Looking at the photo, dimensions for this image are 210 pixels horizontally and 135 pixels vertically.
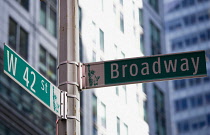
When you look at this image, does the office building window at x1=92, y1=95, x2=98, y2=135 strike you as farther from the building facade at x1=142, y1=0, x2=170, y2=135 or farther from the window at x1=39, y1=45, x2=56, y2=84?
the building facade at x1=142, y1=0, x2=170, y2=135

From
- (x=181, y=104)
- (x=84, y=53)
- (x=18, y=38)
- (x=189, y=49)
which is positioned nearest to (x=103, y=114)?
(x=84, y=53)

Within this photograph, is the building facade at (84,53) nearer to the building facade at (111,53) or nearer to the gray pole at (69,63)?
the building facade at (111,53)

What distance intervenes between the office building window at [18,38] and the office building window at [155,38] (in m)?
21.0

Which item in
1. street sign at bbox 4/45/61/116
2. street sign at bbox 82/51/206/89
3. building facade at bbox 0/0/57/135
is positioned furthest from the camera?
building facade at bbox 0/0/57/135

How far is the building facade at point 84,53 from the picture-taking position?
2984cm

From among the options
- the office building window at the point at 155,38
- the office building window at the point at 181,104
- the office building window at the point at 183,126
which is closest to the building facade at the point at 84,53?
the office building window at the point at 155,38

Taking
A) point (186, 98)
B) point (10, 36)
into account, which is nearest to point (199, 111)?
point (186, 98)

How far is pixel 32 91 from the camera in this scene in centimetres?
732

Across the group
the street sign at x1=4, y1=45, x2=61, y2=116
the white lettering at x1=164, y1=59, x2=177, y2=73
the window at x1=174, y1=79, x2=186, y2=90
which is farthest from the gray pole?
the window at x1=174, y1=79, x2=186, y2=90

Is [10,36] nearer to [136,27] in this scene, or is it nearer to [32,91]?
[136,27]

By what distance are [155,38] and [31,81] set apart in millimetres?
45013

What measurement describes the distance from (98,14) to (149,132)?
37.0ft

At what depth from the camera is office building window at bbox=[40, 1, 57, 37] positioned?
33719 mm

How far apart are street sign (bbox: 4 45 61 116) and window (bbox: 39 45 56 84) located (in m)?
24.8
